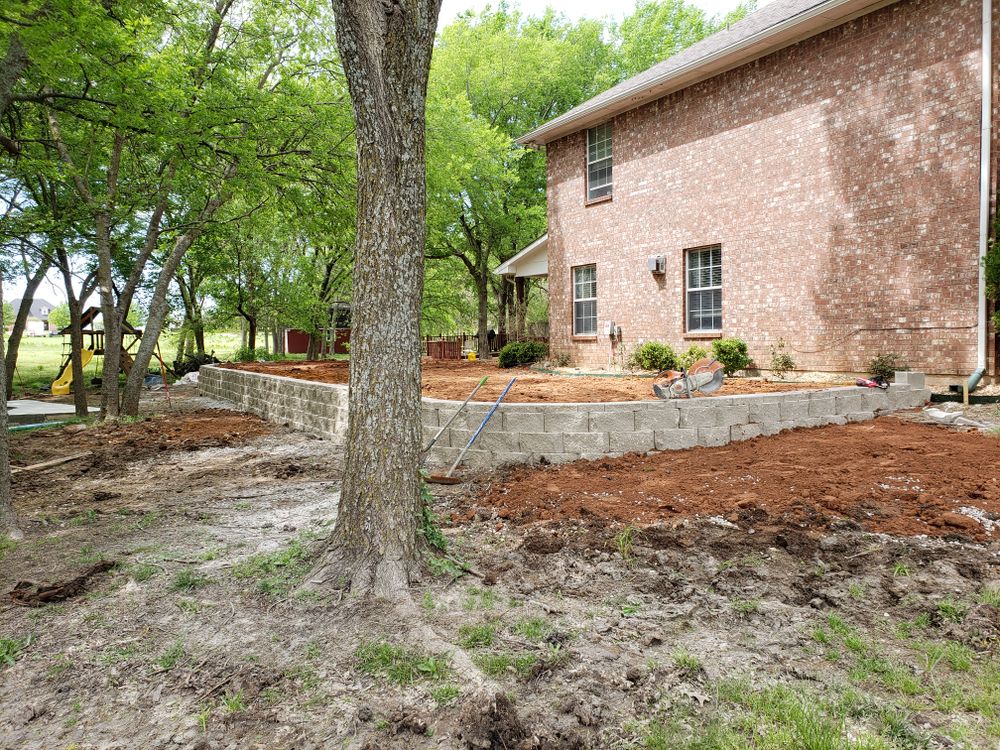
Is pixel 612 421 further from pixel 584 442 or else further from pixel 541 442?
pixel 541 442

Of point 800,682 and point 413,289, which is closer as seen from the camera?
point 800,682

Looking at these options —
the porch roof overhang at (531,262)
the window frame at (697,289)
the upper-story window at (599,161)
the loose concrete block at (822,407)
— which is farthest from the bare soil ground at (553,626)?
the porch roof overhang at (531,262)

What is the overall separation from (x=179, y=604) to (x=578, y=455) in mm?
3679

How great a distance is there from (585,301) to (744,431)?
861cm

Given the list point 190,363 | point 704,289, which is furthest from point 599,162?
point 190,363

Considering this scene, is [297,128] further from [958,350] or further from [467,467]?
[958,350]

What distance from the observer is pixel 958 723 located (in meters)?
2.11

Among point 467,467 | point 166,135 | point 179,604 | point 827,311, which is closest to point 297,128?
point 166,135

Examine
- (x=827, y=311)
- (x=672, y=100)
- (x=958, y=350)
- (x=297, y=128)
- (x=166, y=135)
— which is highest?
(x=672, y=100)

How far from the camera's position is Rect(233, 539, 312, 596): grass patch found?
3.35 m

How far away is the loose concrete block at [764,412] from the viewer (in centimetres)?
659

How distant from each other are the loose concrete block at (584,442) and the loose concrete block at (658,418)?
41 cm

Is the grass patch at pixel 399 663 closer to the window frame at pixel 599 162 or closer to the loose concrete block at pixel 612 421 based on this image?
the loose concrete block at pixel 612 421

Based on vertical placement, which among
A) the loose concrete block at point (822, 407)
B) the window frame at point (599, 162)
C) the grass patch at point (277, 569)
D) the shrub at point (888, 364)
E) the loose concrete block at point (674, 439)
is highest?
the window frame at point (599, 162)
